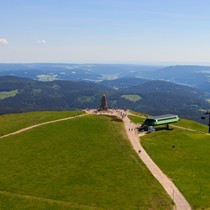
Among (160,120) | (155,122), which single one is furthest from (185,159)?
(160,120)

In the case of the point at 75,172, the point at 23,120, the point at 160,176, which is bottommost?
the point at 160,176

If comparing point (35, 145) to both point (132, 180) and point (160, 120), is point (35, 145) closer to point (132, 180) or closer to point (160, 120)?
point (132, 180)

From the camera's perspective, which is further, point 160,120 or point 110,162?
point 160,120

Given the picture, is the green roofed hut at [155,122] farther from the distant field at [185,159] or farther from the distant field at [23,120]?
the distant field at [23,120]

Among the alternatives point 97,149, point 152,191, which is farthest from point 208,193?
point 97,149

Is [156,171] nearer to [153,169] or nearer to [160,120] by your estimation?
[153,169]

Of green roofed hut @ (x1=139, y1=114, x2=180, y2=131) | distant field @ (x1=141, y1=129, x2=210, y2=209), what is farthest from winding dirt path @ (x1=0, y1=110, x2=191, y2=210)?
green roofed hut @ (x1=139, y1=114, x2=180, y2=131)

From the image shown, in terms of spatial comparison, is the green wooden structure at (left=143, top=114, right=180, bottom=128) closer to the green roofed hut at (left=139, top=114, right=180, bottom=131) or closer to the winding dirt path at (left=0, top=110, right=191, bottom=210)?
the green roofed hut at (left=139, top=114, right=180, bottom=131)
